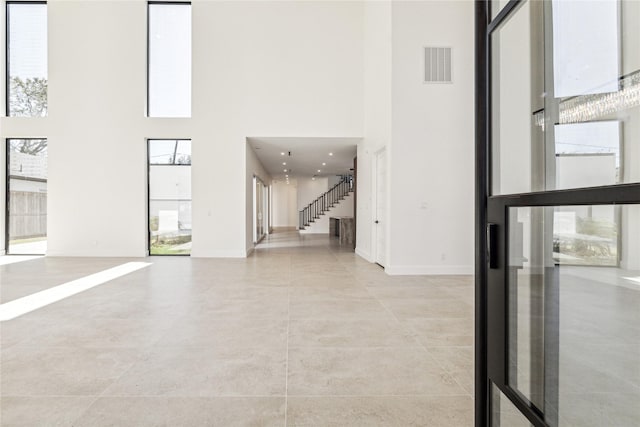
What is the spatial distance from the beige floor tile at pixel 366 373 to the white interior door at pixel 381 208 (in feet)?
13.7

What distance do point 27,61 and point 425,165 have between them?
32.4 feet

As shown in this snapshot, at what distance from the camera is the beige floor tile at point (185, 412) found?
182 cm

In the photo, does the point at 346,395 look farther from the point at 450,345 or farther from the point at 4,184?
the point at 4,184

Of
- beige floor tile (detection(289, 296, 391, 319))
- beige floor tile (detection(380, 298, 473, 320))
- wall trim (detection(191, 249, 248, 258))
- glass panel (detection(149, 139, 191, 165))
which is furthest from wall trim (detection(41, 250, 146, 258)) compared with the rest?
beige floor tile (detection(380, 298, 473, 320))

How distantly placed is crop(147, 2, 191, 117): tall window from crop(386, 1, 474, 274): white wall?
5.30 metres

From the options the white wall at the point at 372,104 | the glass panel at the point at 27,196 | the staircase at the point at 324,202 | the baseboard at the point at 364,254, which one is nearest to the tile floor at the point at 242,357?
the baseboard at the point at 364,254

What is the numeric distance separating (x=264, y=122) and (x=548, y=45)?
7626 mm

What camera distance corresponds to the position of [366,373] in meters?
2.35

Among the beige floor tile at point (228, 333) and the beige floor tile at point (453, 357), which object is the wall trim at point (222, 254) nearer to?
the beige floor tile at point (228, 333)

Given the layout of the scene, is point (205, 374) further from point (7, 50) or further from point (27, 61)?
point (7, 50)

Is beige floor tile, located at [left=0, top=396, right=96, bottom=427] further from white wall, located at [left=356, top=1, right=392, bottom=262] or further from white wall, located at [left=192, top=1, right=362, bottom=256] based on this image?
white wall, located at [left=192, top=1, right=362, bottom=256]

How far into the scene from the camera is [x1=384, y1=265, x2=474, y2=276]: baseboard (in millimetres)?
6020

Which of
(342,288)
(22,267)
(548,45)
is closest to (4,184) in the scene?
(22,267)

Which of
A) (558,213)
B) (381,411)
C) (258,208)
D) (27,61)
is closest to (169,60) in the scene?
(27,61)
